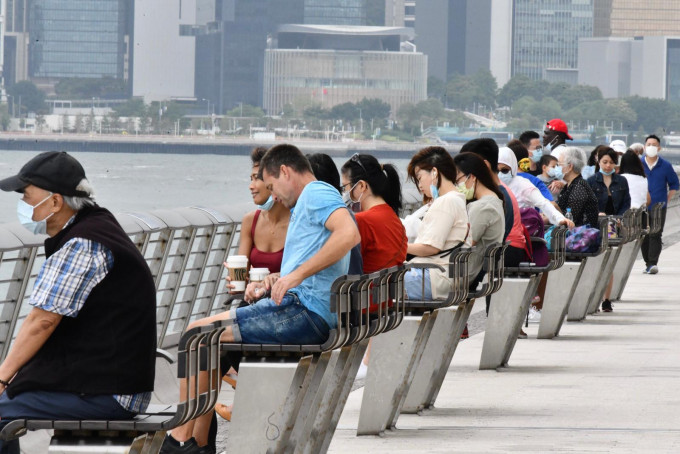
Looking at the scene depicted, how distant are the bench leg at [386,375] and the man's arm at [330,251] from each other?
1576 mm

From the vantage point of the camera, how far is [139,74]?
19462 cm

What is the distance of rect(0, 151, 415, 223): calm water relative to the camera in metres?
74.6

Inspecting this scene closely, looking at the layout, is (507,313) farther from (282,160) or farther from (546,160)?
(282,160)

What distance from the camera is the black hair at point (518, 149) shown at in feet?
38.0

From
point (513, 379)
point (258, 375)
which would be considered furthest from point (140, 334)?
point (513, 379)

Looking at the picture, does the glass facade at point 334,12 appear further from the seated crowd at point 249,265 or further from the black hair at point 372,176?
the black hair at point 372,176

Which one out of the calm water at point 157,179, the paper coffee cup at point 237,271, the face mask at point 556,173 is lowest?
the calm water at point 157,179

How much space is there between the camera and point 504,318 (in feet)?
31.0

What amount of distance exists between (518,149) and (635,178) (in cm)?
397

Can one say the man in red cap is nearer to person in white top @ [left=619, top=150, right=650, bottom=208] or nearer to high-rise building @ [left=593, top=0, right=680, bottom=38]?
person in white top @ [left=619, top=150, right=650, bottom=208]

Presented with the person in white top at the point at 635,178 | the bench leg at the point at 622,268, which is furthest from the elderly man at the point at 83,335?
the person in white top at the point at 635,178

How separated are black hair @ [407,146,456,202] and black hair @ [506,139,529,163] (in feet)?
11.2

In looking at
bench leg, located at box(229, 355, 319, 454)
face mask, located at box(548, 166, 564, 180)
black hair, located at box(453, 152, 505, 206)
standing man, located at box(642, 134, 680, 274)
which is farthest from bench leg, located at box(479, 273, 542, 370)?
standing man, located at box(642, 134, 680, 274)

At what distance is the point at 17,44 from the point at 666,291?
189403 mm
